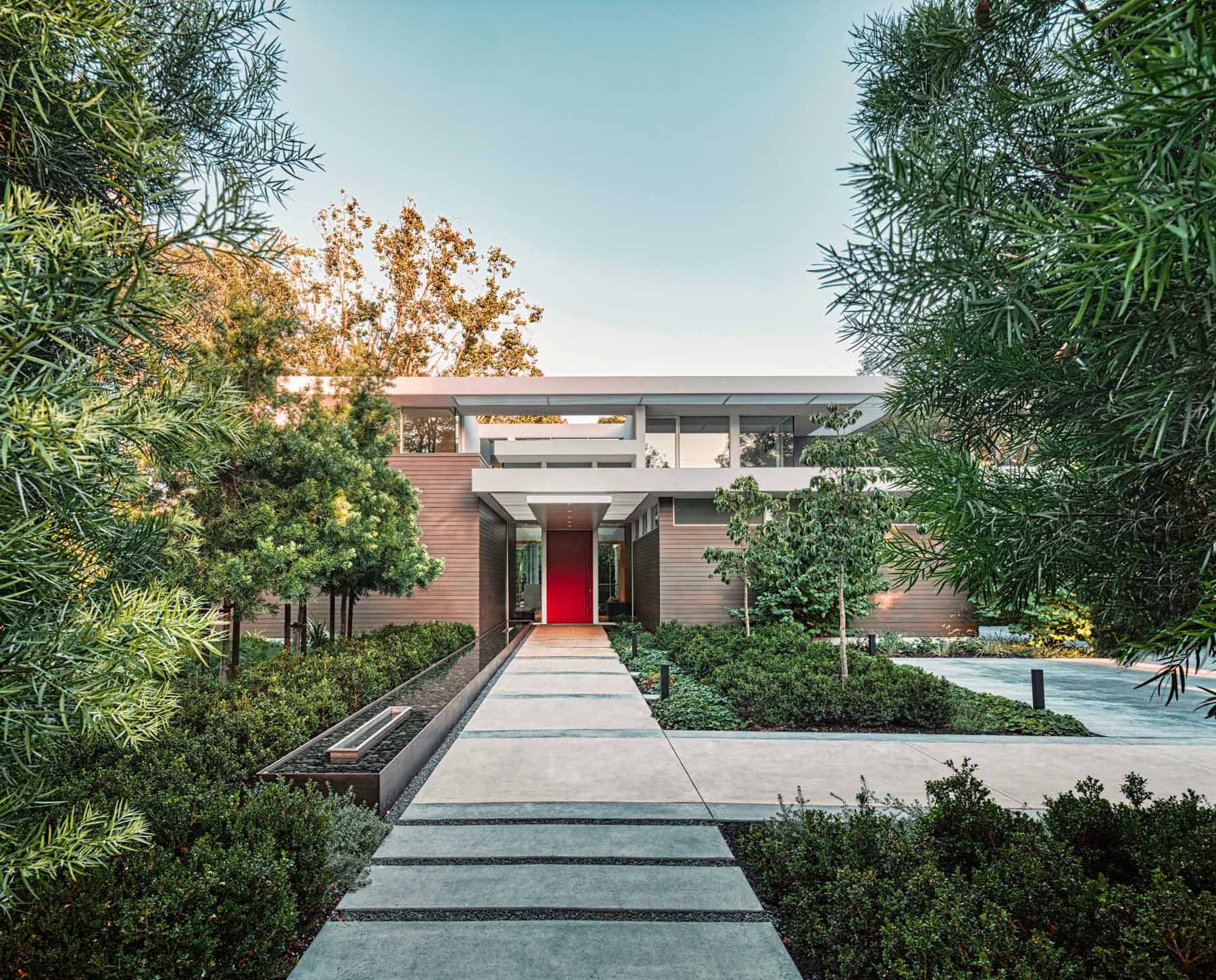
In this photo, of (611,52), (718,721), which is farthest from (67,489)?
(611,52)

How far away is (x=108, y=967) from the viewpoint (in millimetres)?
2623

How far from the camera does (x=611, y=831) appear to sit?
481cm

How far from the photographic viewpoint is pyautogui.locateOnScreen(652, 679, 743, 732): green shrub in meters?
8.09

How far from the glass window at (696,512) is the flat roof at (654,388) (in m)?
2.55

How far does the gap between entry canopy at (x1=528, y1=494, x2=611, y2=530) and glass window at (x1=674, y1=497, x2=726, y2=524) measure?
1834 millimetres

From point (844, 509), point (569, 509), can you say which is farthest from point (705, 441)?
point (844, 509)

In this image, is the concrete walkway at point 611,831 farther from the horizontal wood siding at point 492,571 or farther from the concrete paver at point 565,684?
the horizontal wood siding at point 492,571

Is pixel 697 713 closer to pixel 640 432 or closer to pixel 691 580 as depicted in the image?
pixel 691 580

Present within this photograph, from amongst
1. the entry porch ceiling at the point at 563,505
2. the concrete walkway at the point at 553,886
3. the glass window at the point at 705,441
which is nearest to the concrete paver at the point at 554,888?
the concrete walkway at the point at 553,886

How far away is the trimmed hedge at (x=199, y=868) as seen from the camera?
2.70 meters

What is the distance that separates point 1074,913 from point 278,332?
8.78 meters

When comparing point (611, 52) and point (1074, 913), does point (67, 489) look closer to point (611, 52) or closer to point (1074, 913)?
point (1074, 913)

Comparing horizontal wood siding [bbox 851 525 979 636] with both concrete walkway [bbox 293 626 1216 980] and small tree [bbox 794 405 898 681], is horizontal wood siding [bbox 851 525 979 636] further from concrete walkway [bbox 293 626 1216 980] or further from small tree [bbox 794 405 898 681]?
concrete walkway [bbox 293 626 1216 980]

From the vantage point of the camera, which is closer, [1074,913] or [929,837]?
[1074,913]
